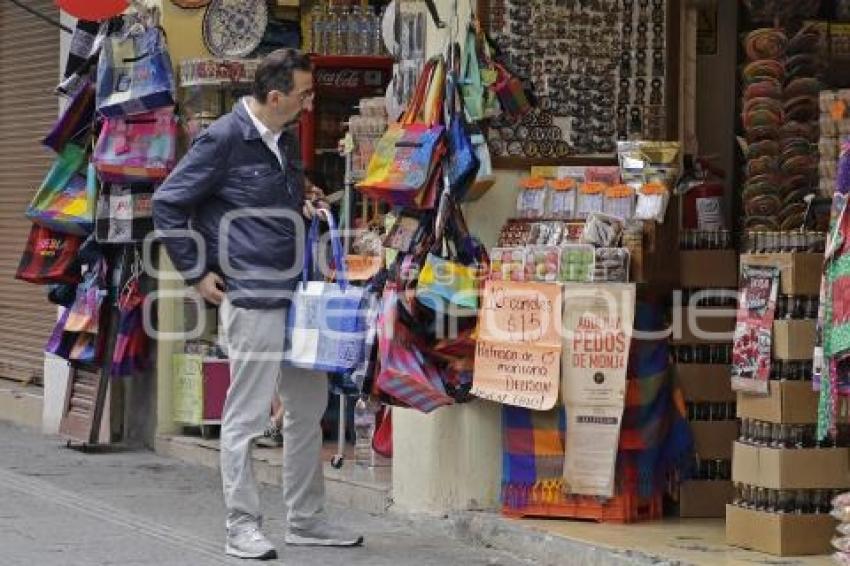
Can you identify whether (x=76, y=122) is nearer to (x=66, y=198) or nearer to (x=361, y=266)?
(x=66, y=198)

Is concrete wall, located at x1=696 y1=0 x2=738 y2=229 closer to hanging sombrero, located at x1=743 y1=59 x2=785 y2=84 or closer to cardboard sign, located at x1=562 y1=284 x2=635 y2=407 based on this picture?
hanging sombrero, located at x1=743 y1=59 x2=785 y2=84

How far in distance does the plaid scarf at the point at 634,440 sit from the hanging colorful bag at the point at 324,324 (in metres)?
0.86

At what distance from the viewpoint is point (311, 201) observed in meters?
8.56

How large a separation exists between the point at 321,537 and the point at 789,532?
2.07 m

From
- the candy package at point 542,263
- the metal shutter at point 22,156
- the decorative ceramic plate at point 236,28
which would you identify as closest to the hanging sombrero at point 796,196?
the candy package at point 542,263

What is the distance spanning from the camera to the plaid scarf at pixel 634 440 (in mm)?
8820

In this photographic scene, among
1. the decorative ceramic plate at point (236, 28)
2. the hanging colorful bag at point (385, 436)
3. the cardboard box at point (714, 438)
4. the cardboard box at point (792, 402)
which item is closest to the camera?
the cardboard box at point (792, 402)

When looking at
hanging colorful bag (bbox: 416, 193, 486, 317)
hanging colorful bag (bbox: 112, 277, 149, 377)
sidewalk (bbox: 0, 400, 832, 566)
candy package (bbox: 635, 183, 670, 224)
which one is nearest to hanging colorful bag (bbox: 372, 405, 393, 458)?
sidewalk (bbox: 0, 400, 832, 566)

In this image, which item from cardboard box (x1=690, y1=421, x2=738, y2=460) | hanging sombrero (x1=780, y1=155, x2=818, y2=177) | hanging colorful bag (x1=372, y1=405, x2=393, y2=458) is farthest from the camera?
hanging colorful bag (x1=372, y1=405, x2=393, y2=458)

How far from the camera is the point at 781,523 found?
7.73 metres

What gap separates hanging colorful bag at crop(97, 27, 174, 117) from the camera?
1164cm

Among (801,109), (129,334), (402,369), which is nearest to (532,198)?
(402,369)

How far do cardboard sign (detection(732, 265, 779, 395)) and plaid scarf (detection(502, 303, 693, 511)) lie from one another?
0.93 metres

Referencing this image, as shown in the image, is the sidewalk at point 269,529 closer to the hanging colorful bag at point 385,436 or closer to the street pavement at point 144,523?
the street pavement at point 144,523
